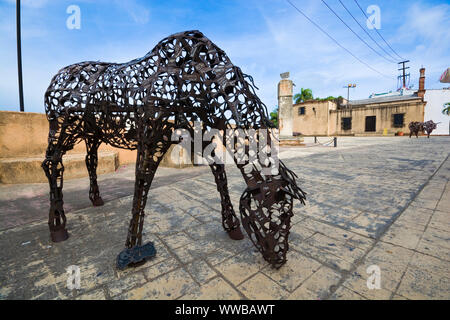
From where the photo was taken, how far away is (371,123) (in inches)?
1261

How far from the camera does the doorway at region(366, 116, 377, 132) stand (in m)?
31.7

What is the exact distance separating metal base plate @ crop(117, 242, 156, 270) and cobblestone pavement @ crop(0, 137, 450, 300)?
8 cm

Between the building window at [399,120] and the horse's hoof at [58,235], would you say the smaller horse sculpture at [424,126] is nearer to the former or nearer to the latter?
the building window at [399,120]

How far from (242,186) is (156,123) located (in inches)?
144

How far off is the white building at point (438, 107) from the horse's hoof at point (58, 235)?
49.7m

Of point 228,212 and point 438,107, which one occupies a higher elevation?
point 438,107

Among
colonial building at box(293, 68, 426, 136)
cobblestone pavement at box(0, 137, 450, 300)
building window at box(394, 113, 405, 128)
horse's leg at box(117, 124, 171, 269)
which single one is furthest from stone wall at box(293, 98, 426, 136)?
horse's leg at box(117, 124, 171, 269)

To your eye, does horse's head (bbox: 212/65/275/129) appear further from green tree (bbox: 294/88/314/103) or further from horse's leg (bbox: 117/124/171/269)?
green tree (bbox: 294/88/314/103)

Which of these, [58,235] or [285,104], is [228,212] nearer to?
[58,235]

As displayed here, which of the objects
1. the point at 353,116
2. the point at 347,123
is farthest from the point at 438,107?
the point at 347,123

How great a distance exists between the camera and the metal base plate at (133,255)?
6.52 feet

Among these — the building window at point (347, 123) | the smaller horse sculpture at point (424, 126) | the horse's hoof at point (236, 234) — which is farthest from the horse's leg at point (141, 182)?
the building window at point (347, 123)

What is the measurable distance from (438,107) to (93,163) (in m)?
52.2
